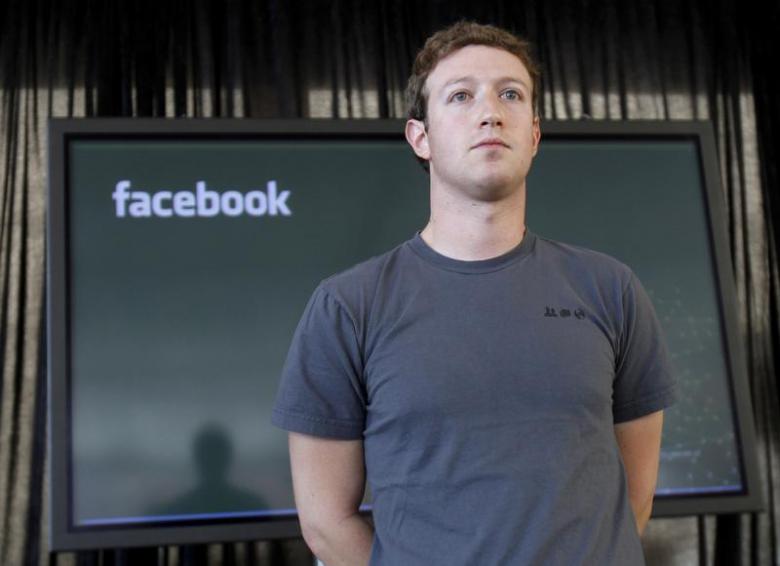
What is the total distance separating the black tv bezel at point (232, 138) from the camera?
81.9 inches

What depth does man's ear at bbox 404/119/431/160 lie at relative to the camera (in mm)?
1266

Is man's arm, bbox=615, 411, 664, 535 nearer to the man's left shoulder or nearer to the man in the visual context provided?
the man

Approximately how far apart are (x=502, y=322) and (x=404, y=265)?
0.16 m

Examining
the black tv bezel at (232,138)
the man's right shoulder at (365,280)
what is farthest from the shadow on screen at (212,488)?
the man's right shoulder at (365,280)

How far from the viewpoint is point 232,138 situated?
7.60ft

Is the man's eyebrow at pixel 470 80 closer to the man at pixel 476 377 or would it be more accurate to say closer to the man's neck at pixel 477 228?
the man at pixel 476 377

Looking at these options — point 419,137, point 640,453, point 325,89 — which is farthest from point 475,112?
point 325,89

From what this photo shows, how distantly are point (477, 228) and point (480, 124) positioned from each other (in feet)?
0.43

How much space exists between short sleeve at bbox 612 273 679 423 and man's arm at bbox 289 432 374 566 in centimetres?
36

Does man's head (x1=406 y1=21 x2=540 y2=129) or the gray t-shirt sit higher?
man's head (x1=406 y1=21 x2=540 y2=129)

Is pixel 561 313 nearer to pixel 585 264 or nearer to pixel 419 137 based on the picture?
A: pixel 585 264

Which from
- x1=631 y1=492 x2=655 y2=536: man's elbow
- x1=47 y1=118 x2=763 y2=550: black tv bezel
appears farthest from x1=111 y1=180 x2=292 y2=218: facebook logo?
x1=631 y1=492 x2=655 y2=536: man's elbow

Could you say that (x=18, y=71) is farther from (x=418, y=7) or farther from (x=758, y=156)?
(x=758, y=156)

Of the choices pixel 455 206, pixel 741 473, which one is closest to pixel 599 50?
pixel 741 473
